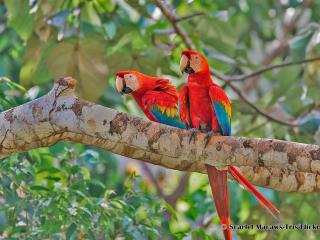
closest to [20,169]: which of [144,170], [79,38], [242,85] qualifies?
[79,38]

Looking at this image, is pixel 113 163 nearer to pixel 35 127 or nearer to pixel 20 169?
pixel 20 169

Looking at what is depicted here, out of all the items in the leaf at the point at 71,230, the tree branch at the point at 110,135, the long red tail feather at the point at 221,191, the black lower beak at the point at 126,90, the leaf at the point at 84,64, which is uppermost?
the leaf at the point at 84,64

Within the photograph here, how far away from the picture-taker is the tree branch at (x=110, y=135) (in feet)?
9.05

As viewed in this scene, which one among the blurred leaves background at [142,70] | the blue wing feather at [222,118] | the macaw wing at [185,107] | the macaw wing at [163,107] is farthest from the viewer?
the blurred leaves background at [142,70]

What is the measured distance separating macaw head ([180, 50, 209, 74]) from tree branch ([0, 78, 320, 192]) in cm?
55

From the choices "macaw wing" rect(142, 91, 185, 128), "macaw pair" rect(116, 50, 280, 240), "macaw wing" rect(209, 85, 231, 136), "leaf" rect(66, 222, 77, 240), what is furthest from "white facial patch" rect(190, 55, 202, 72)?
"leaf" rect(66, 222, 77, 240)

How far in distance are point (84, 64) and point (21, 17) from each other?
41 centimetres

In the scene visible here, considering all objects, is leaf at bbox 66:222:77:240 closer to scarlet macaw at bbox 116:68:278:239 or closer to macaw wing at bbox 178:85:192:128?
macaw wing at bbox 178:85:192:128

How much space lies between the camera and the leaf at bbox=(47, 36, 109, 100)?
169 inches

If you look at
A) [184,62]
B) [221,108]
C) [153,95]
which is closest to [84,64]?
[153,95]

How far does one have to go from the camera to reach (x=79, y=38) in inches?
172

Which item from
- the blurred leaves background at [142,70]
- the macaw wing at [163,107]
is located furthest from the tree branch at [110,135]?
the macaw wing at [163,107]

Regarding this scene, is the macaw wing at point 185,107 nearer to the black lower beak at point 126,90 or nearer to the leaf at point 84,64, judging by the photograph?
the black lower beak at point 126,90

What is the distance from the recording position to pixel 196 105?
133 inches
